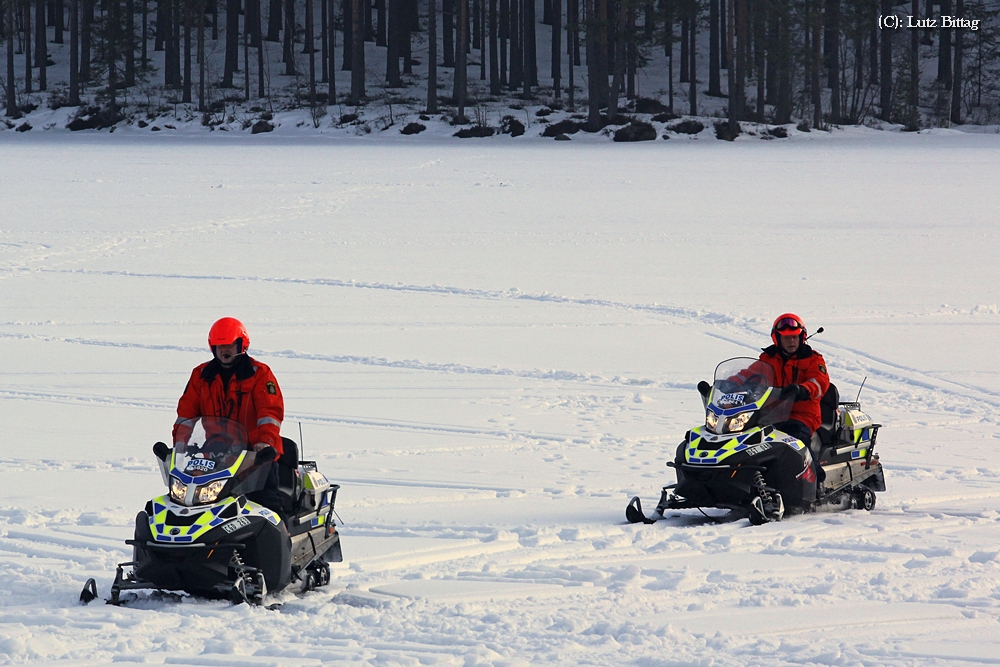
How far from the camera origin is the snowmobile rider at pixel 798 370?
24.2ft

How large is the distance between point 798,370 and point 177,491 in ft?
12.9

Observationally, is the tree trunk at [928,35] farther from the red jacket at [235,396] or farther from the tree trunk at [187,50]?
the red jacket at [235,396]

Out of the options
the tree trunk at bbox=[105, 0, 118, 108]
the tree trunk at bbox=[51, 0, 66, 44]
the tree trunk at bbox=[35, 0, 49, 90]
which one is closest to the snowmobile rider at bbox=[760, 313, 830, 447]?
the tree trunk at bbox=[105, 0, 118, 108]

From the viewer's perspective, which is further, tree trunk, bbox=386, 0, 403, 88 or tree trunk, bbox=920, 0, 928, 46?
tree trunk, bbox=920, 0, 928, 46

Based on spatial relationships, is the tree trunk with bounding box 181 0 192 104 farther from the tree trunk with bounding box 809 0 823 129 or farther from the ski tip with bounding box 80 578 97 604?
the ski tip with bounding box 80 578 97 604

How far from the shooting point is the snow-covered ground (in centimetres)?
505

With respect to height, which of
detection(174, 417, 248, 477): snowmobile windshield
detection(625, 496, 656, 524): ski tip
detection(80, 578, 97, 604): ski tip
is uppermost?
detection(174, 417, 248, 477): snowmobile windshield

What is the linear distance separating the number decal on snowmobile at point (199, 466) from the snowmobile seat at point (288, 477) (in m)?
0.47

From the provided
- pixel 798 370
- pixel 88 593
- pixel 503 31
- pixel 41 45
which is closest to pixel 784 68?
pixel 503 31

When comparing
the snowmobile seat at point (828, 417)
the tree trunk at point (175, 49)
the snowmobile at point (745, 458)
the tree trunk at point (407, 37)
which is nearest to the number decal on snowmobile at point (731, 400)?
the snowmobile at point (745, 458)

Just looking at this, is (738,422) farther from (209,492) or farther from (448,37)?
(448,37)

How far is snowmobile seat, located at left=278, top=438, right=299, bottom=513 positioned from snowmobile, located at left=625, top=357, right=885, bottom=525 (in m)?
2.03

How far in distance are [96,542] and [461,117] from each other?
40843mm

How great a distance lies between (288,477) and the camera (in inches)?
225
